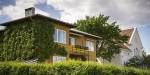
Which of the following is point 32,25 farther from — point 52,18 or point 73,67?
point 73,67

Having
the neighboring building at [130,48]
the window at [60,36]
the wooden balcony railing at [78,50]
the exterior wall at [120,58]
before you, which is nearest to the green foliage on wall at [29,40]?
the window at [60,36]

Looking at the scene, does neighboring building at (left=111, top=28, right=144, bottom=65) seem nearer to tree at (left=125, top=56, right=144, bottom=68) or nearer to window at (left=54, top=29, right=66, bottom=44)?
tree at (left=125, top=56, right=144, bottom=68)

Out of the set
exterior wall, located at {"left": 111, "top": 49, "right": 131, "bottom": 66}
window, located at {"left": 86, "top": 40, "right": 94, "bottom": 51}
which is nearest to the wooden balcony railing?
window, located at {"left": 86, "top": 40, "right": 94, "bottom": 51}

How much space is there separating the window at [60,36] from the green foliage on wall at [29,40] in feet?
4.41

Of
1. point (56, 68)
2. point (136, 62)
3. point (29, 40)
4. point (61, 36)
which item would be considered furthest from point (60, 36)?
point (136, 62)

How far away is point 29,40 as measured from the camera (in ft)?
116

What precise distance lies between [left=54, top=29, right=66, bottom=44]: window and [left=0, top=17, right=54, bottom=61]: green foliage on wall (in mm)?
1345

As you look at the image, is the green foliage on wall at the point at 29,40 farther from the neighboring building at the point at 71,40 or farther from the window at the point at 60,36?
the window at the point at 60,36

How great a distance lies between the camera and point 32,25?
35.4 m

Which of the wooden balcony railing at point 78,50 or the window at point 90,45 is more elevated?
the window at point 90,45

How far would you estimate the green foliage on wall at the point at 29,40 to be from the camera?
34875 millimetres

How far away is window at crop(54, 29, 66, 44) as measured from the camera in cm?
3792

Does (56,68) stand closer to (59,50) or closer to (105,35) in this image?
(59,50)

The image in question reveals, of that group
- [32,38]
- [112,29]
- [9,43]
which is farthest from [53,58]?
[112,29]
